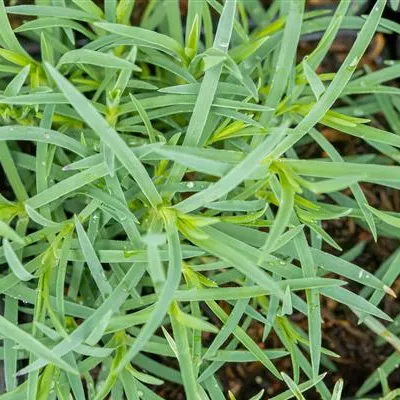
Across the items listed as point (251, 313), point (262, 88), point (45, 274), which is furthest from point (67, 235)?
point (262, 88)

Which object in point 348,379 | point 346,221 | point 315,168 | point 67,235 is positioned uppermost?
point 315,168

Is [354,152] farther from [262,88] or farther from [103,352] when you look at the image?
[103,352]

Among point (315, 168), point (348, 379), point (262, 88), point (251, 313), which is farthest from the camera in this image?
point (348, 379)

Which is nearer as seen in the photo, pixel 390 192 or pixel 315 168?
pixel 315 168

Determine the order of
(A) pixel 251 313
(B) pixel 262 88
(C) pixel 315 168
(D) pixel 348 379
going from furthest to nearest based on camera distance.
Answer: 1. (D) pixel 348 379
2. (B) pixel 262 88
3. (A) pixel 251 313
4. (C) pixel 315 168

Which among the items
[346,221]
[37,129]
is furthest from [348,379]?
[37,129]

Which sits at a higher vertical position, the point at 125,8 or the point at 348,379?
the point at 125,8
